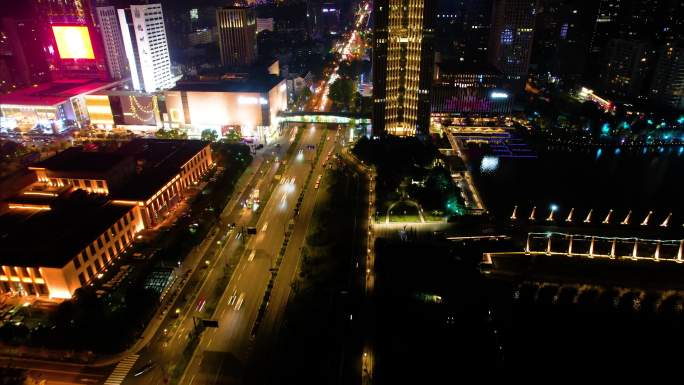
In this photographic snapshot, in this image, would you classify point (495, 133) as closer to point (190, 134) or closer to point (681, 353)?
point (681, 353)

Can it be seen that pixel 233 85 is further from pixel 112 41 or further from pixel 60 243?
pixel 60 243

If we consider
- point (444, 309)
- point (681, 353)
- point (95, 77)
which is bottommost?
point (681, 353)

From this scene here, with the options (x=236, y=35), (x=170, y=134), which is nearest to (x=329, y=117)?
(x=170, y=134)

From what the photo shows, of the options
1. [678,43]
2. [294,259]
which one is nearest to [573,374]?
[294,259]

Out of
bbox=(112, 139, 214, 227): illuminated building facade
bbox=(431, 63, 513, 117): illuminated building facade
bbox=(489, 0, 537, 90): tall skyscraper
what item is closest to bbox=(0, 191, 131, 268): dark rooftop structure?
bbox=(112, 139, 214, 227): illuminated building facade

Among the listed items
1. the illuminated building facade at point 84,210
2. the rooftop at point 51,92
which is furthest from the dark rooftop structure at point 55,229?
the rooftop at point 51,92
